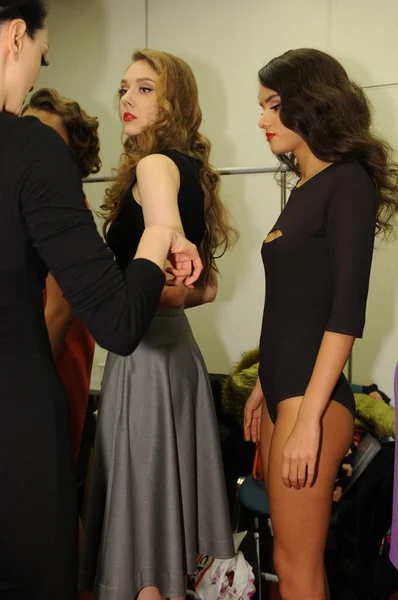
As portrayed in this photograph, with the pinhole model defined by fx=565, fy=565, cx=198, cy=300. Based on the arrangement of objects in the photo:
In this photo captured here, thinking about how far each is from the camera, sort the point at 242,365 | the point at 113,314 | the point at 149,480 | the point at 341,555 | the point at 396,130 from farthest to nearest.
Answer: the point at 396,130 < the point at 242,365 < the point at 341,555 < the point at 149,480 < the point at 113,314

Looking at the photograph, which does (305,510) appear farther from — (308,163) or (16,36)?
(16,36)

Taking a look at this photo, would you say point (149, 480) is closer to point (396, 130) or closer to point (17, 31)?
point (17, 31)

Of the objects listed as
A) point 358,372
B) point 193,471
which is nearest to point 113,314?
point 193,471

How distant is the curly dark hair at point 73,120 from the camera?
1.79 m

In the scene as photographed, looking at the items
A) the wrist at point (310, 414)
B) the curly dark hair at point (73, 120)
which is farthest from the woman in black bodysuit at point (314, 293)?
the curly dark hair at point (73, 120)

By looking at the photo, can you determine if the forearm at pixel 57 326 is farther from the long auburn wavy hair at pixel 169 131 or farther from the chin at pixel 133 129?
the chin at pixel 133 129

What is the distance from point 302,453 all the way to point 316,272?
370 millimetres

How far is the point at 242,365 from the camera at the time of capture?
80.4 inches

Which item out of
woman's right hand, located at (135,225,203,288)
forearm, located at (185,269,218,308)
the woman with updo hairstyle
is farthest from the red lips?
woman's right hand, located at (135,225,203,288)

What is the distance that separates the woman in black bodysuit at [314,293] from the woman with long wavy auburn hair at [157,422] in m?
0.17

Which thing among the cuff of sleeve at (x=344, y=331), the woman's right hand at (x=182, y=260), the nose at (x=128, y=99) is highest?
the nose at (x=128, y=99)

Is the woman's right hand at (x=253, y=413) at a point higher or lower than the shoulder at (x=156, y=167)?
lower

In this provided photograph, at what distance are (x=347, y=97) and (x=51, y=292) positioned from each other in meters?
0.80

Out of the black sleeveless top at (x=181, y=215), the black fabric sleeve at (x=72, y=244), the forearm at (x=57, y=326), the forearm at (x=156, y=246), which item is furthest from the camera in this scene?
the forearm at (x=57, y=326)
